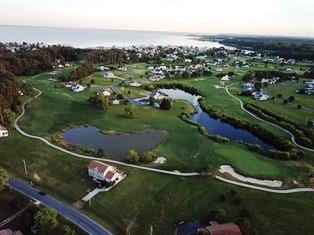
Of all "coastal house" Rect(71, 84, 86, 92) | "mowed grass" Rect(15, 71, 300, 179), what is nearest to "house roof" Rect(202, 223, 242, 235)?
"mowed grass" Rect(15, 71, 300, 179)

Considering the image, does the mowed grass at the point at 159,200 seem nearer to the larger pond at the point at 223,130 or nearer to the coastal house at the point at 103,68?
the larger pond at the point at 223,130

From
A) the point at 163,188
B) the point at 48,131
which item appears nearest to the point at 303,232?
the point at 163,188

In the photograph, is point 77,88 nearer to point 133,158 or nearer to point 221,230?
point 133,158

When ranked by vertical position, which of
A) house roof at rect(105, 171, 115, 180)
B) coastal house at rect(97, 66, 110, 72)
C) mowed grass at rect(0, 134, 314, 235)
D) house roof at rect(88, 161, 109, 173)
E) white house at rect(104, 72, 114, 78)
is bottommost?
coastal house at rect(97, 66, 110, 72)

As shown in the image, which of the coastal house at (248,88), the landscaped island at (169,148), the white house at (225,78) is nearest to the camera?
the landscaped island at (169,148)

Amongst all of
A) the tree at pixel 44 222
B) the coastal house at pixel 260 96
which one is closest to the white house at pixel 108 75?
the coastal house at pixel 260 96

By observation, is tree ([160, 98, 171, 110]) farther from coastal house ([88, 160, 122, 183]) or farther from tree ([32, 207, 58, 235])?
tree ([32, 207, 58, 235])
